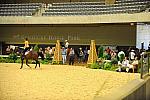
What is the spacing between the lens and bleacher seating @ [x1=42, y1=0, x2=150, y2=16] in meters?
23.0

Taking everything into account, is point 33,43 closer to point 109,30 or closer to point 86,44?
point 86,44

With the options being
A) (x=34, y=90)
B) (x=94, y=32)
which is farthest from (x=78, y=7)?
(x=34, y=90)

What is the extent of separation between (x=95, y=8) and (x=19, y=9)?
6.56 m

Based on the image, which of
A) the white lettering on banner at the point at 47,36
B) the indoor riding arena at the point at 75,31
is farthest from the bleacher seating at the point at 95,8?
the white lettering on banner at the point at 47,36

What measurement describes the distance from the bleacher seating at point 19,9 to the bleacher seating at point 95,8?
1191 millimetres

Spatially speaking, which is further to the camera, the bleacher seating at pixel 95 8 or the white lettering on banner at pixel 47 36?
the white lettering on banner at pixel 47 36

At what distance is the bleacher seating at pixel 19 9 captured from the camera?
84.6 ft

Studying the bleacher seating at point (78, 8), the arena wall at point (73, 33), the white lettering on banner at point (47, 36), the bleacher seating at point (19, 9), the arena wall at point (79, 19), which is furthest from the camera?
the bleacher seating at point (19, 9)

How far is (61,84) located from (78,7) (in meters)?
16.6

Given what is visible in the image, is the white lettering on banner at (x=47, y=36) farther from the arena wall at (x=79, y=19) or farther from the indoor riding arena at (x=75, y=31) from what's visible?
the arena wall at (x=79, y=19)

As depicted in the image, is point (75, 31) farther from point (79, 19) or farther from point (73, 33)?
point (79, 19)

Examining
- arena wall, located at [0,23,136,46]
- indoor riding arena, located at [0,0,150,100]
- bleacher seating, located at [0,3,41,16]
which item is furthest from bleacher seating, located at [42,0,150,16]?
bleacher seating, located at [0,3,41,16]

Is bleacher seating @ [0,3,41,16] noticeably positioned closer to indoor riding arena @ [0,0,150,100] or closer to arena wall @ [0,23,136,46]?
indoor riding arena @ [0,0,150,100]

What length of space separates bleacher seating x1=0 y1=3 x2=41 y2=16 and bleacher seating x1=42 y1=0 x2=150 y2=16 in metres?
1.19
